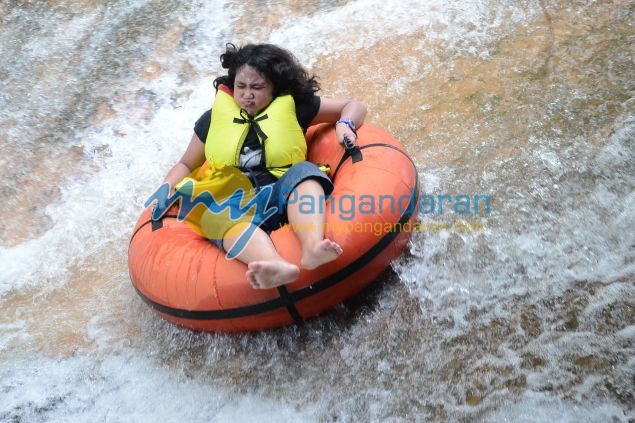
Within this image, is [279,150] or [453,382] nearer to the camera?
[453,382]

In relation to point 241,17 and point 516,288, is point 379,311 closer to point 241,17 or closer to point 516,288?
point 516,288

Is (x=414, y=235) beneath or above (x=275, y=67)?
beneath

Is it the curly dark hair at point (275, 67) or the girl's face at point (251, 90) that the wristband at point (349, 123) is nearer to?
the curly dark hair at point (275, 67)

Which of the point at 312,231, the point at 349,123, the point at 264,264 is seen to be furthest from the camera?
the point at 349,123

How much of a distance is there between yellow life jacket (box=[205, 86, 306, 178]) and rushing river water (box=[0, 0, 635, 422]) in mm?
686

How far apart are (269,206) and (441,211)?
0.91m

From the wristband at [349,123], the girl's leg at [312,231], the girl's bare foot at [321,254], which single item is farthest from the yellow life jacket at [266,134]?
the girl's bare foot at [321,254]

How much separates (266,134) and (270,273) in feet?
2.57

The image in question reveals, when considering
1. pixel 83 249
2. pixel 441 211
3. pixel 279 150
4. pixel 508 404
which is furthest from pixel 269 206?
pixel 83 249

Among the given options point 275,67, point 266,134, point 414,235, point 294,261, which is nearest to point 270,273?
point 294,261

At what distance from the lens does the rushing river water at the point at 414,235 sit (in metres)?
2.21

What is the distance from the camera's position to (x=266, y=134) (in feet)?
8.52

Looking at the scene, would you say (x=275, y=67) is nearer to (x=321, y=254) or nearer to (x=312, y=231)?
(x=312, y=231)

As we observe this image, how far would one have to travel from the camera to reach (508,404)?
2.04 meters
